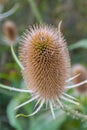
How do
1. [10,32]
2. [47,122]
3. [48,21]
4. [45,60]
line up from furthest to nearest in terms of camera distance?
[48,21] → [10,32] → [47,122] → [45,60]

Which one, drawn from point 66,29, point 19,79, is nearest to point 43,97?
point 19,79

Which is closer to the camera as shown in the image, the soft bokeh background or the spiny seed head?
the spiny seed head

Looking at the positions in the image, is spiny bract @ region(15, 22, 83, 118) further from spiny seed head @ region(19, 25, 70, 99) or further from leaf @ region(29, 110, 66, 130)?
leaf @ region(29, 110, 66, 130)

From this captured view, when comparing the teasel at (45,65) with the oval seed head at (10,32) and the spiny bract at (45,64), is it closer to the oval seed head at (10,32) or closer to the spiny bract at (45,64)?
the spiny bract at (45,64)

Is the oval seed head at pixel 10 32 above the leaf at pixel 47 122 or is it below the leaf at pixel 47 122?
above

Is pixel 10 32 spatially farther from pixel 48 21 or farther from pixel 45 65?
pixel 45 65

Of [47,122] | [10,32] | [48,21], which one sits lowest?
[47,122]

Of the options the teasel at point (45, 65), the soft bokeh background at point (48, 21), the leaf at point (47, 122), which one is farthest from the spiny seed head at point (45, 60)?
the soft bokeh background at point (48, 21)

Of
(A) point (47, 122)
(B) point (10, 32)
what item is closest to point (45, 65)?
(A) point (47, 122)

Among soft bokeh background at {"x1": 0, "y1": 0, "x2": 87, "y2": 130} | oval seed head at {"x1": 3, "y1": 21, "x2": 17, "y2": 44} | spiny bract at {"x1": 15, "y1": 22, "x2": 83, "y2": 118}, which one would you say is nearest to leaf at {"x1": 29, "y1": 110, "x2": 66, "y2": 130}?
soft bokeh background at {"x1": 0, "y1": 0, "x2": 87, "y2": 130}
